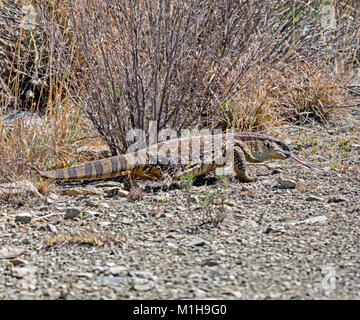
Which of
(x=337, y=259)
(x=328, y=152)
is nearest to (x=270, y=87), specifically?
(x=328, y=152)

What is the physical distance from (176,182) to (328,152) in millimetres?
2722

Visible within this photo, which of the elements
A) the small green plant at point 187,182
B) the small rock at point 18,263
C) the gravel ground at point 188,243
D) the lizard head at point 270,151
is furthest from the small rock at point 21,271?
the lizard head at point 270,151

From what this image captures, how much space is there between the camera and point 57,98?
7.69m

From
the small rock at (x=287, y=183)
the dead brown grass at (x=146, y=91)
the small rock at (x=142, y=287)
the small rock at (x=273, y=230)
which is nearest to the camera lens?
the small rock at (x=142, y=287)

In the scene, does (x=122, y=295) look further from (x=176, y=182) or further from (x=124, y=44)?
(x=124, y=44)

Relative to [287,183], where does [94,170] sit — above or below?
above

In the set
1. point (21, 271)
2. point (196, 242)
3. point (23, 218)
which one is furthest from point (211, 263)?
point (23, 218)

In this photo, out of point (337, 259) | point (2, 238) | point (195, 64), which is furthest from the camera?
point (195, 64)

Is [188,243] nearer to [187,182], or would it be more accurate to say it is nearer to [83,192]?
[187,182]

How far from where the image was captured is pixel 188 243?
4.62 metres

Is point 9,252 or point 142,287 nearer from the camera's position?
point 142,287

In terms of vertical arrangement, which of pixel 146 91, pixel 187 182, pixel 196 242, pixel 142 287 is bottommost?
pixel 142 287

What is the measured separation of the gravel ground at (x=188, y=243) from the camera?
3785 millimetres

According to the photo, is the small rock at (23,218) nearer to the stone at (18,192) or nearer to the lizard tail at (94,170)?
the lizard tail at (94,170)
